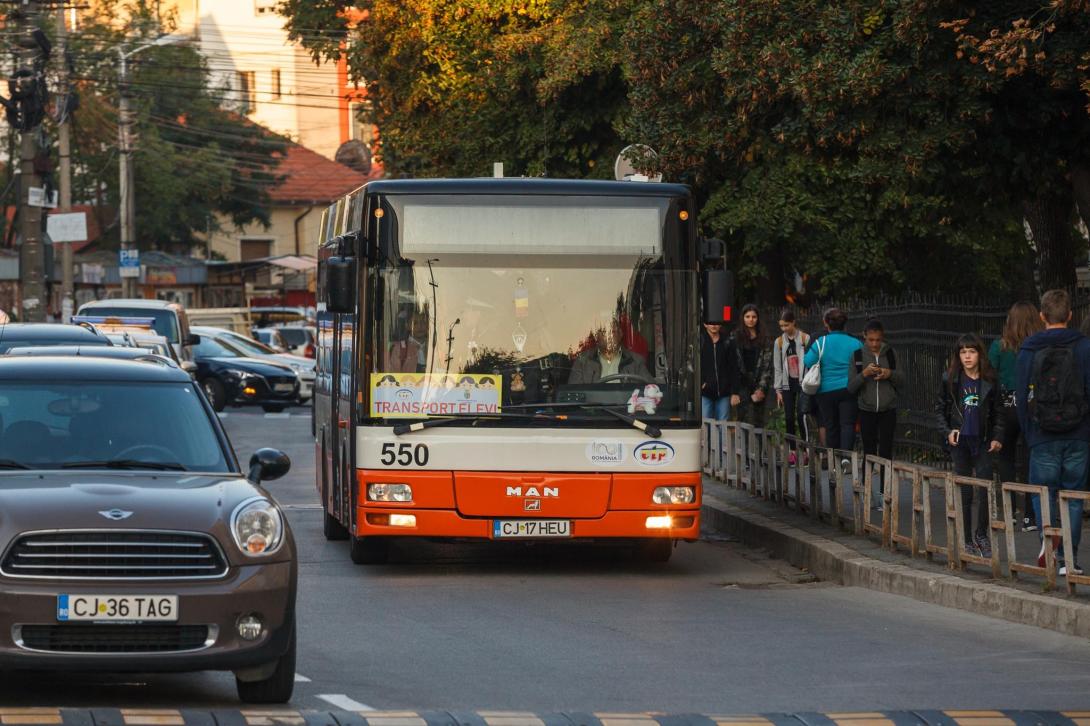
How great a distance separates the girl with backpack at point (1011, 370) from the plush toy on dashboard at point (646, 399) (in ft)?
7.69

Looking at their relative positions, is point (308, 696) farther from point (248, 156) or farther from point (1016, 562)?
point (248, 156)

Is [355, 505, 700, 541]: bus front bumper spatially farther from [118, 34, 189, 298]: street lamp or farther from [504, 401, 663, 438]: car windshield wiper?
[118, 34, 189, 298]: street lamp

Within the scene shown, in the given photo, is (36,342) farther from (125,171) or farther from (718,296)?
(125,171)

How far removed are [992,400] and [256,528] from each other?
6961mm

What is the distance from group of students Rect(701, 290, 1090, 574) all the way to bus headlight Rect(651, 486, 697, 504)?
1817 millimetres

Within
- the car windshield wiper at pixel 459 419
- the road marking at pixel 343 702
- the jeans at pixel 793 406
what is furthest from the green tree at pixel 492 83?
the road marking at pixel 343 702

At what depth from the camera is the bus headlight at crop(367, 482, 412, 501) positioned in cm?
1388

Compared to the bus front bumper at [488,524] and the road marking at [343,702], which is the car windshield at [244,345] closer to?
the bus front bumper at [488,524]

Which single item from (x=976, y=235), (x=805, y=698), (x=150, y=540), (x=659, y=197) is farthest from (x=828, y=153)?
(x=976, y=235)

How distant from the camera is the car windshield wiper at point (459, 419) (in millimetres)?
13836

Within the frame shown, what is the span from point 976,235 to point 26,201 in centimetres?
1488

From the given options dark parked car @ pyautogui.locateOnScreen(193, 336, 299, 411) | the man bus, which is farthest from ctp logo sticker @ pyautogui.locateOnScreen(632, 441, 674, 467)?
dark parked car @ pyautogui.locateOnScreen(193, 336, 299, 411)

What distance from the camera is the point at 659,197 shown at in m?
14.3

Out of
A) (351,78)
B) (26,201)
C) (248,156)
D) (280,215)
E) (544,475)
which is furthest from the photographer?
(280,215)
